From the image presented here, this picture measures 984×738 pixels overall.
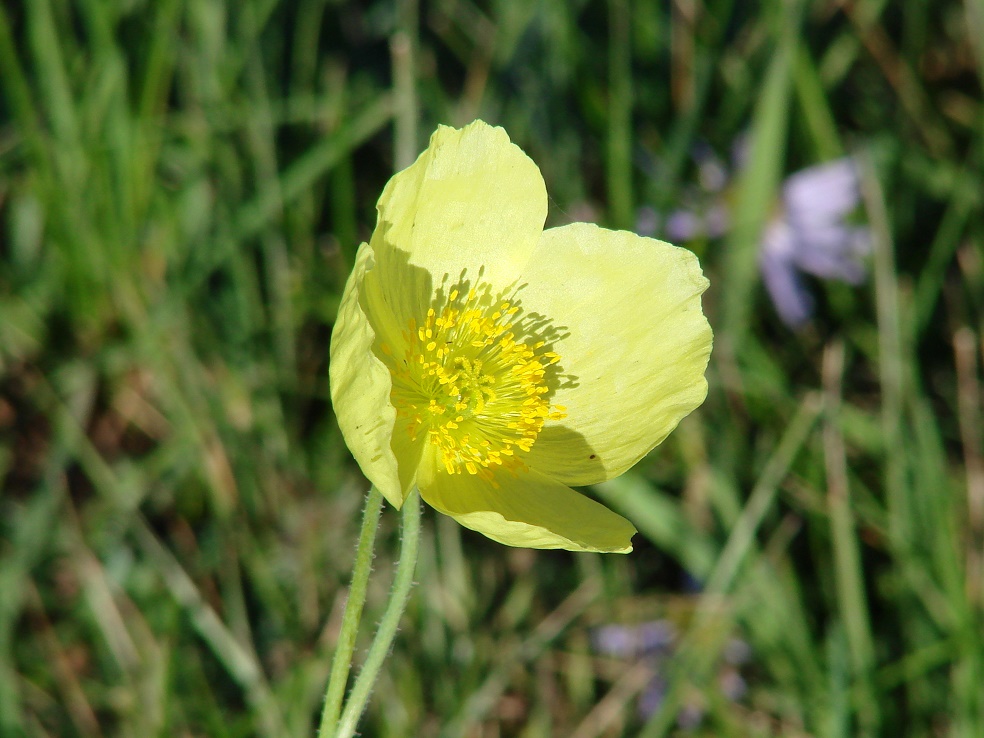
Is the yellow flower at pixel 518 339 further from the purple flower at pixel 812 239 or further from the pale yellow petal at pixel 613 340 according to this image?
the purple flower at pixel 812 239

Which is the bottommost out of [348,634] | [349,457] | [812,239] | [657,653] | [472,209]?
[657,653]

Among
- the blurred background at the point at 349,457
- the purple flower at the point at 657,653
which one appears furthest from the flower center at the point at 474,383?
the purple flower at the point at 657,653

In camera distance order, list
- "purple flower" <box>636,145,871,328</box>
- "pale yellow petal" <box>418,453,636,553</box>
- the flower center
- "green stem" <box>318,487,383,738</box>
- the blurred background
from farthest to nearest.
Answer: "purple flower" <box>636,145,871,328</box> < the blurred background < the flower center < "pale yellow petal" <box>418,453,636,553</box> < "green stem" <box>318,487,383,738</box>

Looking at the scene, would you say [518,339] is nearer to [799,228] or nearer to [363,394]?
[363,394]

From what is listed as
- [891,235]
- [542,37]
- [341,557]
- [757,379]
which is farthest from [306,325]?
[891,235]

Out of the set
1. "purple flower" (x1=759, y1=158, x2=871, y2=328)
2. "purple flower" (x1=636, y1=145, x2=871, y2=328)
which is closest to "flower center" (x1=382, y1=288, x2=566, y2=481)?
"purple flower" (x1=636, y1=145, x2=871, y2=328)

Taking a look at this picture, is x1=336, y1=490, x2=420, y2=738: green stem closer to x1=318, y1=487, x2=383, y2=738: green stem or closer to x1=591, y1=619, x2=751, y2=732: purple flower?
x1=318, y1=487, x2=383, y2=738: green stem

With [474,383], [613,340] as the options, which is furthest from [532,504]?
[613,340]
